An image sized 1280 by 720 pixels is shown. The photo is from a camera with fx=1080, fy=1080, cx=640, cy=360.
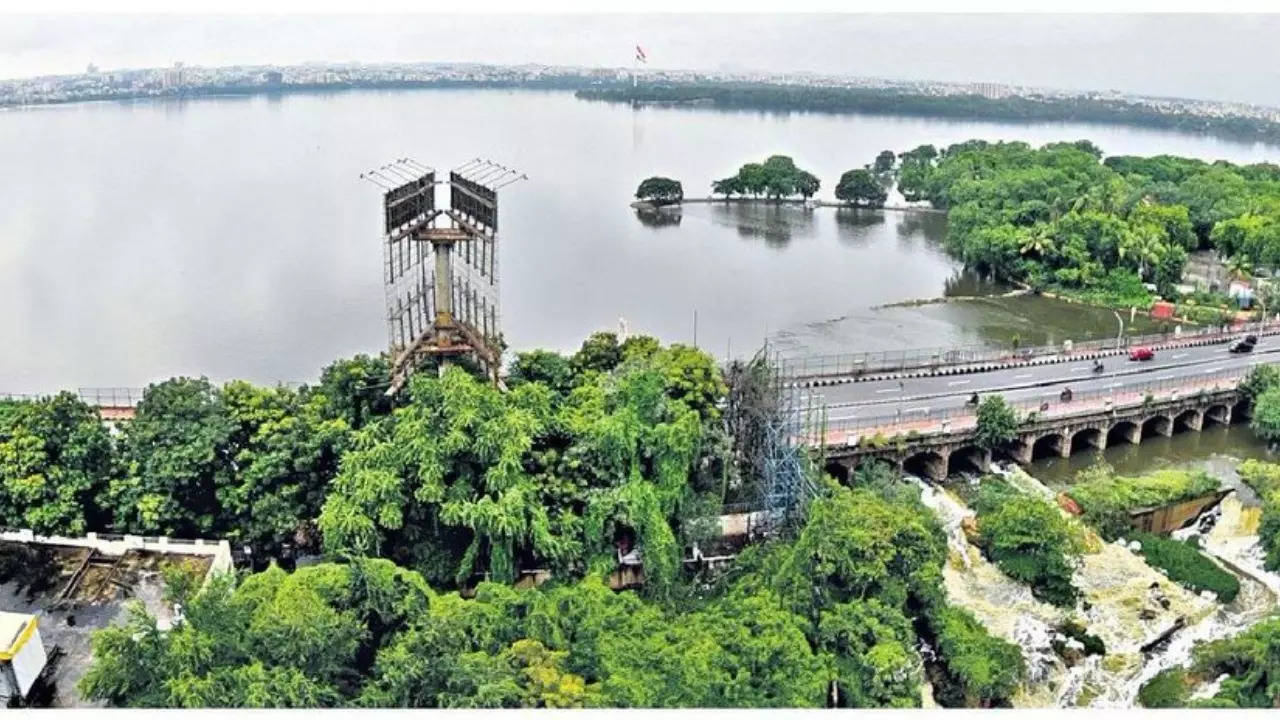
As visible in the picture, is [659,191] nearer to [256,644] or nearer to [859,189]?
[859,189]

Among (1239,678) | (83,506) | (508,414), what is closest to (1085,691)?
(1239,678)

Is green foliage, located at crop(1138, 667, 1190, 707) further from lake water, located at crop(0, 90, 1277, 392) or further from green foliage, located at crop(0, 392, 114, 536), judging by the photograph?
lake water, located at crop(0, 90, 1277, 392)

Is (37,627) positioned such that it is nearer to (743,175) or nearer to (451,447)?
(451,447)

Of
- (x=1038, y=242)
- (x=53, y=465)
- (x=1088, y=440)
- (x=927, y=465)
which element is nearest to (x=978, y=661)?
(x=927, y=465)

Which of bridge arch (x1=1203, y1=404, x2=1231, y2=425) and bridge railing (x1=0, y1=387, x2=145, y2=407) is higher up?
bridge railing (x1=0, y1=387, x2=145, y2=407)

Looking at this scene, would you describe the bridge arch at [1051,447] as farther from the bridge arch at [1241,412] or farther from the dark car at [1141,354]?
the bridge arch at [1241,412]

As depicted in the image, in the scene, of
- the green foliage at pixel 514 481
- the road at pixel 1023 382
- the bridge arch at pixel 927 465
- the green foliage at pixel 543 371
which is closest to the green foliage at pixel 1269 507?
the road at pixel 1023 382

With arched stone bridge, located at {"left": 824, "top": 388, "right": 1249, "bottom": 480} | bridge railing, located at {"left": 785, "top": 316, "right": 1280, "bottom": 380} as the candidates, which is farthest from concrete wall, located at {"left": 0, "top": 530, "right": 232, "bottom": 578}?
bridge railing, located at {"left": 785, "top": 316, "right": 1280, "bottom": 380}
